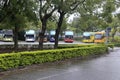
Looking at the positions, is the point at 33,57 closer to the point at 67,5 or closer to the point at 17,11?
the point at 17,11

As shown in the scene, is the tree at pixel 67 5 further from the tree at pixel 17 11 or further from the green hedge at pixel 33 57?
the green hedge at pixel 33 57

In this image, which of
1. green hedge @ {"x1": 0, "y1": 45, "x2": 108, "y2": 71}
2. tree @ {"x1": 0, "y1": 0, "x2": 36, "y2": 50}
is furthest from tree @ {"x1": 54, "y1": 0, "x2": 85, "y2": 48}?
green hedge @ {"x1": 0, "y1": 45, "x2": 108, "y2": 71}

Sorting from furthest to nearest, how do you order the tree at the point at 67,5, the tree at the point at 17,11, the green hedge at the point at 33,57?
the tree at the point at 67,5, the tree at the point at 17,11, the green hedge at the point at 33,57

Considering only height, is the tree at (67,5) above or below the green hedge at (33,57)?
above

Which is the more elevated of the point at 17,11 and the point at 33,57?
the point at 17,11

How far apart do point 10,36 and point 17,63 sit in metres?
53.3

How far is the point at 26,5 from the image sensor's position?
23938 millimetres

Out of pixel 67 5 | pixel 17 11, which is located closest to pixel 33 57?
pixel 17 11

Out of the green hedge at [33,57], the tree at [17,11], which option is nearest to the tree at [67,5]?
the tree at [17,11]

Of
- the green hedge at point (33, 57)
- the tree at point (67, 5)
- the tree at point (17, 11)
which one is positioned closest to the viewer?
the green hedge at point (33, 57)

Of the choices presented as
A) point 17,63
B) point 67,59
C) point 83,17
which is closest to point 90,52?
point 83,17

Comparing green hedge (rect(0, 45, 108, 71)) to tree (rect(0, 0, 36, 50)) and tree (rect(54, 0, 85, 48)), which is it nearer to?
tree (rect(54, 0, 85, 48))

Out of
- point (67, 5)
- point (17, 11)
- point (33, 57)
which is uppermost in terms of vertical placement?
point (67, 5)

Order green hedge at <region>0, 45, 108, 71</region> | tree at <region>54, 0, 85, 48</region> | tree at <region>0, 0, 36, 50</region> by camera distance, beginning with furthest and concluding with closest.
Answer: tree at <region>54, 0, 85, 48</region>, tree at <region>0, 0, 36, 50</region>, green hedge at <region>0, 45, 108, 71</region>
